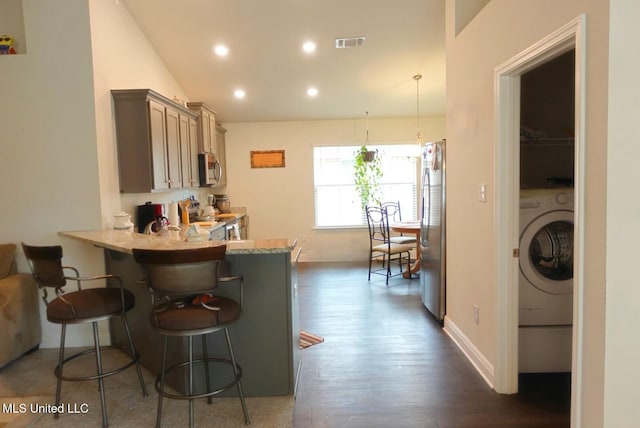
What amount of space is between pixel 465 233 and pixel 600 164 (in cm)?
159

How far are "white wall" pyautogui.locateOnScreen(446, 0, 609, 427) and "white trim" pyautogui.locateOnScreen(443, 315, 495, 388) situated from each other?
0.14ft

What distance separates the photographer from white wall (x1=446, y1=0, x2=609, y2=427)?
1.59 meters

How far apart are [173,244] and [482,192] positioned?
2.05 meters

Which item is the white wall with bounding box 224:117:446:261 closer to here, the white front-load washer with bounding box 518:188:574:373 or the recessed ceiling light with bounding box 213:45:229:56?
the recessed ceiling light with bounding box 213:45:229:56

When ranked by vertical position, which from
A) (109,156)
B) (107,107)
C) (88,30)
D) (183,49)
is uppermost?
(183,49)

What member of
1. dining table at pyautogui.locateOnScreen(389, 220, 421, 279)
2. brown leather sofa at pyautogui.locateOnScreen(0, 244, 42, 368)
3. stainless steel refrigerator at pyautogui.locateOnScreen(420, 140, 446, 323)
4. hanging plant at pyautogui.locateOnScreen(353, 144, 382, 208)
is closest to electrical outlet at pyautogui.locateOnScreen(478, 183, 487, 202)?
stainless steel refrigerator at pyautogui.locateOnScreen(420, 140, 446, 323)

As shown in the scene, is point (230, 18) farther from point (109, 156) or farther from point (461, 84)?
point (461, 84)

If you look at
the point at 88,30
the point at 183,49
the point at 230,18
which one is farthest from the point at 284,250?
the point at 183,49

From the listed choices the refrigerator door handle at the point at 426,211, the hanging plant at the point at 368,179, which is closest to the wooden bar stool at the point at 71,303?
the refrigerator door handle at the point at 426,211

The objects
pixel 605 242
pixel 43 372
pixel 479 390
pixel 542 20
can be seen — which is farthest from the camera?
pixel 43 372

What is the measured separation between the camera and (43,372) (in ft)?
9.75

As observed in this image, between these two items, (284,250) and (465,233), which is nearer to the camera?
(284,250)

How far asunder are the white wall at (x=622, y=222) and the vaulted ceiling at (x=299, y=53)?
2873 mm

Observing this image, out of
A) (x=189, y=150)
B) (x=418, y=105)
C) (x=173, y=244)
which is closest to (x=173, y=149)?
(x=189, y=150)
